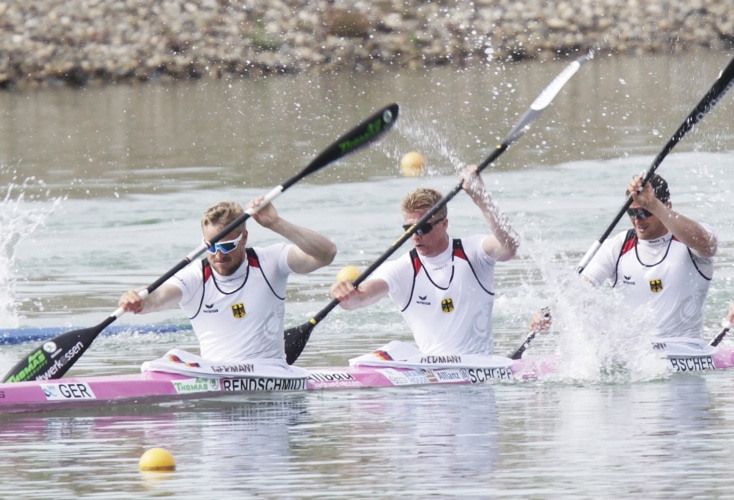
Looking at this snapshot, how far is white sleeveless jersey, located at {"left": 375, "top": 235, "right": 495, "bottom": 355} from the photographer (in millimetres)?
10938

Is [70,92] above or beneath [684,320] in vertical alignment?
above

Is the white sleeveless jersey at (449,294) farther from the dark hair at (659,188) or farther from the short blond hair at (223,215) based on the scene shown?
the dark hair at (659,188)

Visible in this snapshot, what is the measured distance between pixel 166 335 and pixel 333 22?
27.2m

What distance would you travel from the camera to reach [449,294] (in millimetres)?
10930

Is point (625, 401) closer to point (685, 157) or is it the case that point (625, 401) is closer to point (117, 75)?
point (685, 157)

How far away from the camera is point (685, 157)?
23.8 m

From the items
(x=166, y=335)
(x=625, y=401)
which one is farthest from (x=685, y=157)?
(x=625, y=401)

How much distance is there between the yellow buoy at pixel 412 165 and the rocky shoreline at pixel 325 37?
16100 mm

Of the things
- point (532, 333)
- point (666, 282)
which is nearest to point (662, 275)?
point (666, 282)

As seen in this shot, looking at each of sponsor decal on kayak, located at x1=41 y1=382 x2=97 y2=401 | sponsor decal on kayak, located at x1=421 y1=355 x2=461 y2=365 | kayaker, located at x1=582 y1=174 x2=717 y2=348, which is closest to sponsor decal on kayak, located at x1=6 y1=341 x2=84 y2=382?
sponsor decal on kayak, located at x1=41 y1=382 x2=97 y2=401

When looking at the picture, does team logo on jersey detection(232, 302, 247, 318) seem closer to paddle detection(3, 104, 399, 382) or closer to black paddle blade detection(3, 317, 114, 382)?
paddle detection(3, 104, 399, 382)

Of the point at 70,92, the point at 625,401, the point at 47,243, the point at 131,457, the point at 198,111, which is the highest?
the point at 70,92

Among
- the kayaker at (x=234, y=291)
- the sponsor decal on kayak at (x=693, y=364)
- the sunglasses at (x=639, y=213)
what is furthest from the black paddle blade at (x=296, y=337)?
the sponsor decal on kayak at (x=693, y=364)

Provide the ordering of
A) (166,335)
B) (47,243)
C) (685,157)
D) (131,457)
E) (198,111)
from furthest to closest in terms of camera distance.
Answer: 1. (198,111)
2. (685,157)
3. (47,243)
4. (166,335)
5. (131,457)
